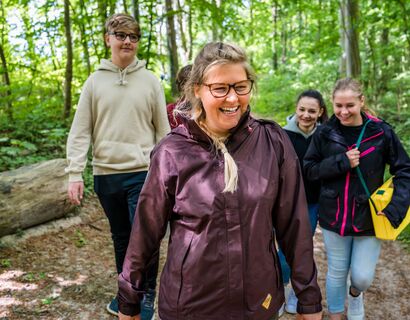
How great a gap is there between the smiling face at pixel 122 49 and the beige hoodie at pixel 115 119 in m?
0.05

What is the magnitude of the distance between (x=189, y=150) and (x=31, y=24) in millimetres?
7522

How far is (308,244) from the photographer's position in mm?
1938

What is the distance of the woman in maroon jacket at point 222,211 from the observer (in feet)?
5.82

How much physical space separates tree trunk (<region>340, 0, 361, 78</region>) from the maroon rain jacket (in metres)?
7.99

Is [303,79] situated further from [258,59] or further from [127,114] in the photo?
[258,59]

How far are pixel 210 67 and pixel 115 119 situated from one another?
66.1 inches

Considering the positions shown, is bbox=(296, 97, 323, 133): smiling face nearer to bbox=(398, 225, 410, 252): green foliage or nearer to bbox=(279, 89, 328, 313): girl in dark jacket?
bbox=(279, 89, 328, 313): girl in dark jacket

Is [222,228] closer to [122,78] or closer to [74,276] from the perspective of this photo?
[122,78]

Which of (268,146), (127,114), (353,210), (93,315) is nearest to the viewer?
(268,146)

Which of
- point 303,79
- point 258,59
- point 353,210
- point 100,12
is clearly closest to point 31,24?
point 100,12

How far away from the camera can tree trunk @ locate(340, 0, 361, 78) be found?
30.2ft

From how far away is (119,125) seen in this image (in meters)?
3.31

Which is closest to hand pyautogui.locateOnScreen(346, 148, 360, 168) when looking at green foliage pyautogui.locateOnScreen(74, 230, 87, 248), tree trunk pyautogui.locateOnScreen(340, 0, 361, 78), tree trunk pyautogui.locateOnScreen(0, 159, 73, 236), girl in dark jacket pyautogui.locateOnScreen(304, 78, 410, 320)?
girl in dark jacket pyautogui.locateOnScreen(304, 78, 410, 320)

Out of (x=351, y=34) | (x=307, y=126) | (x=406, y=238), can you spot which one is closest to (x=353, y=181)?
(x=307, y=126)
